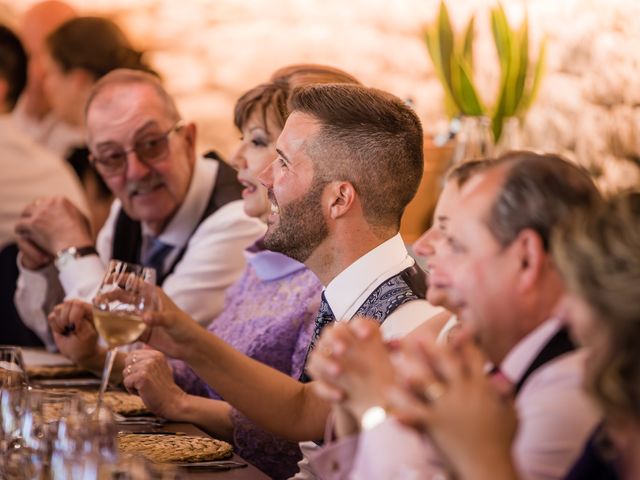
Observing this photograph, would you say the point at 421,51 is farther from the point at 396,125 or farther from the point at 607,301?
the point at 607,301

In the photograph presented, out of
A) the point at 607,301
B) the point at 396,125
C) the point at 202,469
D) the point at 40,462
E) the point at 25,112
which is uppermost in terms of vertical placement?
the point at 607,301

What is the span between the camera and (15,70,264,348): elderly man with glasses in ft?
11.6

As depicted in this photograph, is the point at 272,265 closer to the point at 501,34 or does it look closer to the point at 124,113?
the point at 124,113

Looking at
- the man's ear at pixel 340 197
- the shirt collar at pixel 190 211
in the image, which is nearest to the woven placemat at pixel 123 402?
the man's ear at pixel 340 197

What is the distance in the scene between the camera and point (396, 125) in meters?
2.33

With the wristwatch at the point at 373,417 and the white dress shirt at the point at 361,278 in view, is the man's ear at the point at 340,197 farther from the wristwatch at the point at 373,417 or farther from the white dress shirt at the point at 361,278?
the wristwatch at the point at 373,417

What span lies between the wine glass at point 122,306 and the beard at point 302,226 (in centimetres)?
31

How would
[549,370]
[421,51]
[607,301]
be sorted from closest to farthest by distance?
[607,301] → [549,370] → [421,51]

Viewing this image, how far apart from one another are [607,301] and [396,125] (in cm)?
128

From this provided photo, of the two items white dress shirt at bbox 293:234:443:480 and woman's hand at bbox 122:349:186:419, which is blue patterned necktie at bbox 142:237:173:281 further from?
white dress shirt at bbox 293:234:443:480

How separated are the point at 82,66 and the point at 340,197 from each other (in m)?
3.90

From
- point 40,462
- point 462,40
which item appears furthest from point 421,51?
point 40,462

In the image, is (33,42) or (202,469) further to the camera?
(33,42)

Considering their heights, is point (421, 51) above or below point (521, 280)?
below
